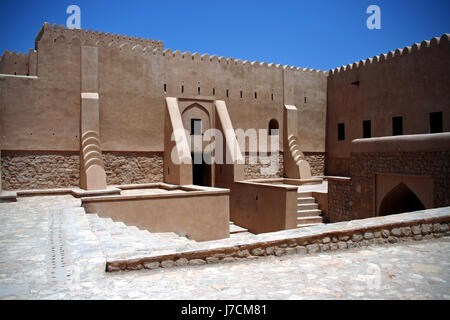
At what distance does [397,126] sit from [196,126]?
7.79 metres

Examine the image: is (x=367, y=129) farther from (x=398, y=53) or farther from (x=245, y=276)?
(x=245, y=276)

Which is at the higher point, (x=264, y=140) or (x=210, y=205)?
(x=264, y=140)

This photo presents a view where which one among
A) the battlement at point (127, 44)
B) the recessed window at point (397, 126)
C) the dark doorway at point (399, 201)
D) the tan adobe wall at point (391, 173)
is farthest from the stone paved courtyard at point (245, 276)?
the recessed window at point (397, 126)

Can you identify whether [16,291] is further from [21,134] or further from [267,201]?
[21,134]

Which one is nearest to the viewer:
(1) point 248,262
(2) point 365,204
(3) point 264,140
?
(1) point 248,262

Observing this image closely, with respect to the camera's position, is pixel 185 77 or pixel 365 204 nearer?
pixel 365 204

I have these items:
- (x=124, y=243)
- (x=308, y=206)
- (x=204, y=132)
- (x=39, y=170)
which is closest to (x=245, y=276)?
(x=124, y=243)

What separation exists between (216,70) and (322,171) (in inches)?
278

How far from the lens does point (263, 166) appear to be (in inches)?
635

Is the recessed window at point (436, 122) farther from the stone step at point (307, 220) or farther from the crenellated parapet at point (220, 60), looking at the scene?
the crenellated parapet at point (220, 60)

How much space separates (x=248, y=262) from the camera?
4.04m

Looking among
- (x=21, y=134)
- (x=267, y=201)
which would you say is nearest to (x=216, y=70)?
(x=267, y=201)

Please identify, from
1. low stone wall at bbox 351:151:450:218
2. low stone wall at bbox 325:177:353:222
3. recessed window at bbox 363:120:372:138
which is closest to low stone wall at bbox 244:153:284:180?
recessed window at bbox 363:120:372:138

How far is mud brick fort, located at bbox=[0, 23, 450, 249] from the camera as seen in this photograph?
31.7 ft
